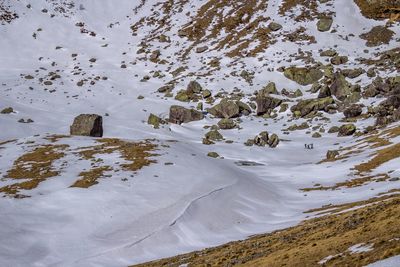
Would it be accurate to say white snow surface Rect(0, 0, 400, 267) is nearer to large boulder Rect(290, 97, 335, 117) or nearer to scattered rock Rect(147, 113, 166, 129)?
scattered rock Rect(147, 113, 166, 129)

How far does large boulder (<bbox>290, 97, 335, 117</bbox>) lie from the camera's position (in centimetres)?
6153

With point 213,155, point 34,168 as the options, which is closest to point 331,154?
point 213,155

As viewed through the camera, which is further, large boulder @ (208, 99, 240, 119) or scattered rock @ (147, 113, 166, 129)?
large boulder @ (208, 99, 240, 119)

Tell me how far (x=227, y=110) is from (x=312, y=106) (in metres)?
11.7

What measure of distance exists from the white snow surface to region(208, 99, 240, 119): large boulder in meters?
1.99

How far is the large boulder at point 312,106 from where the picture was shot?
2422 inches

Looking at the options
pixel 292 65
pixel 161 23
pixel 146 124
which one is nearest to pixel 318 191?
pixel 146 124

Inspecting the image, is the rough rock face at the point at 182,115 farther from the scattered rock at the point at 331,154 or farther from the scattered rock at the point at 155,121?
the scattered rock at the point at 331,154

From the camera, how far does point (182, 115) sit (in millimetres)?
63094

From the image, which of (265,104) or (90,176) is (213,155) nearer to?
(90,176)

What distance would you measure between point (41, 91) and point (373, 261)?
6649 cm

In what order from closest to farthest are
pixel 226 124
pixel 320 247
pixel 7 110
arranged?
pixel 320 247, pixel 7 110, pixel 226 124

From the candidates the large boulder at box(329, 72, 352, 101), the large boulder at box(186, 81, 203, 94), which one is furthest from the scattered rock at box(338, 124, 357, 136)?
the large boulder at box(186, 81, 203, 94)

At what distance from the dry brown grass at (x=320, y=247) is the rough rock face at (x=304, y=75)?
50.0 meters
